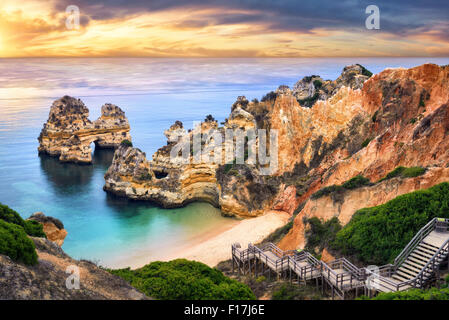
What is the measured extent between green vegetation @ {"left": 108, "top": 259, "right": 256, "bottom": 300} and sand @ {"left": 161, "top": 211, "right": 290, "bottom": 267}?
1120cm

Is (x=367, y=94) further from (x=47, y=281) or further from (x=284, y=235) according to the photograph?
(x=47, y=281)

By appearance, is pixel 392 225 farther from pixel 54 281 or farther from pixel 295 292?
pixel 54 281

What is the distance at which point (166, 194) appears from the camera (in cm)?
4203

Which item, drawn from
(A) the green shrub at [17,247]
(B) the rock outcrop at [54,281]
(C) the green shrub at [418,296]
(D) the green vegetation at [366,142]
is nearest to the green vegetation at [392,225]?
(C) the green shrub at [418,296]

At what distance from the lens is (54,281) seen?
11.4 meters

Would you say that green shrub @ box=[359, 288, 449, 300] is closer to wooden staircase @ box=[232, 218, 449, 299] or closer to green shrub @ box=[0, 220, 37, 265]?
wooden staircase @ box=[232, 218, 449, 299]

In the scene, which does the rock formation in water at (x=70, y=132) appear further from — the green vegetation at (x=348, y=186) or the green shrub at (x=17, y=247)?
the green shrub at (x=17, y=247)

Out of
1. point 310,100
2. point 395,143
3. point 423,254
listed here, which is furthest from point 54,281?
point 310,100

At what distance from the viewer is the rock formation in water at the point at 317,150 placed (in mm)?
25938

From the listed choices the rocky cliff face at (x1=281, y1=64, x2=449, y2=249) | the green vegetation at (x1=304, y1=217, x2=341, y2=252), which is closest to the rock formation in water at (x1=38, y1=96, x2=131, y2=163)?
the rocky cliff face at (x1=281, y1=64, x2=449, y2=249)

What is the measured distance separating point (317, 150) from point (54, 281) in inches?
1202

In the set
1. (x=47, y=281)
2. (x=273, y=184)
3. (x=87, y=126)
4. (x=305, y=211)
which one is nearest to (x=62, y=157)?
(x=87, y=126)

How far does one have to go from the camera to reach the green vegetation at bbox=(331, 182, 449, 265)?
17812 mm
